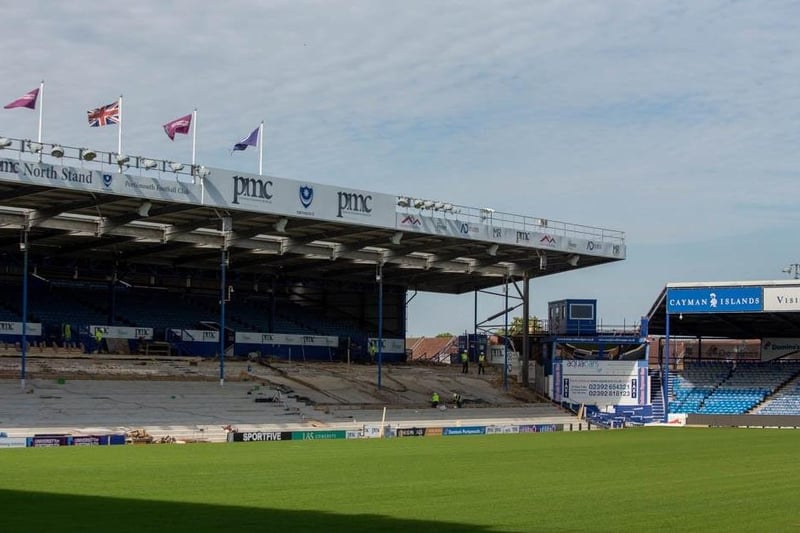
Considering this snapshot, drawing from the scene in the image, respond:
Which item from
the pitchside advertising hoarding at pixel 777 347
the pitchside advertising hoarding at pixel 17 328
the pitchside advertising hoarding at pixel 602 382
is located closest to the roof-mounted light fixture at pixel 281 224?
the pitchside advertising hoarding at pixel 17 328

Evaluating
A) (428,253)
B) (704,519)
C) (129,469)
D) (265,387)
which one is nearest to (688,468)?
(704,519)

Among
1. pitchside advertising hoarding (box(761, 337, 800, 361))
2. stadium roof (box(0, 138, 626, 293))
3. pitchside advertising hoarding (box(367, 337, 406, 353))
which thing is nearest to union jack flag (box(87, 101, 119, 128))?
stadium roof (box(0, 138, 626, 293))

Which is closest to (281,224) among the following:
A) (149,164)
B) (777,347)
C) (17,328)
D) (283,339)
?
(149,164)

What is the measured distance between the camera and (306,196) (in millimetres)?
48094

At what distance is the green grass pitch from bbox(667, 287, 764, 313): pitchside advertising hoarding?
23.4 meters

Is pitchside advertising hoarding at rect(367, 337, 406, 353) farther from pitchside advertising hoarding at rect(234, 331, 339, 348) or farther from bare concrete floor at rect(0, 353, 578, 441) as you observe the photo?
pitchside advertising hoarding at rect(234, 331, 339, 348)

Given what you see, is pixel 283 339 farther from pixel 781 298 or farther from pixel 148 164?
pixel 781 298

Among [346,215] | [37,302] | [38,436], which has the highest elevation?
[346,215]

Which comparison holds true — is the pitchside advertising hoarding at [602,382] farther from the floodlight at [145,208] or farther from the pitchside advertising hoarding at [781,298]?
the floodlight at [145,208]

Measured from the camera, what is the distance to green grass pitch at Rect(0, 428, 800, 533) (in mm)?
16766

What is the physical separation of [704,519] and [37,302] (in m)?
46.1

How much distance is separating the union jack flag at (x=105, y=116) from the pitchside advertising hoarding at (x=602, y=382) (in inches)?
1260

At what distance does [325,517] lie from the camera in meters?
17.2

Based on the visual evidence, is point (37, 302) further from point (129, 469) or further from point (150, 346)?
point (129, 469)
